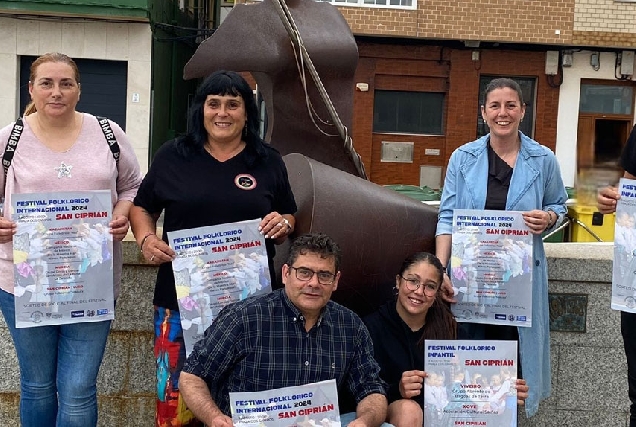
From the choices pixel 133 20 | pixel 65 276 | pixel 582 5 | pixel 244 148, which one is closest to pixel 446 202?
pixel 244 148

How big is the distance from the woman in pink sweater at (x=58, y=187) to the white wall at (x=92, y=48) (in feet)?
44.1

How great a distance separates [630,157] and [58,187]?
2.28m

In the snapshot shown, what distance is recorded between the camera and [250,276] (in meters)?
3.51

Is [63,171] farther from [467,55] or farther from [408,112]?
[467,55]

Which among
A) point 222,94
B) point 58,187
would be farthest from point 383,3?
point 58,187

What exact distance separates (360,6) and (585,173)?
14.6m

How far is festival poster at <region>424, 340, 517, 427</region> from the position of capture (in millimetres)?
3479

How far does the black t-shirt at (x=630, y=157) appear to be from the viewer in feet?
12.1

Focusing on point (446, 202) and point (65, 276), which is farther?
point (446, 202)

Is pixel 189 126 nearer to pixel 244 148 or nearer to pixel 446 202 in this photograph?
pixel 244 148

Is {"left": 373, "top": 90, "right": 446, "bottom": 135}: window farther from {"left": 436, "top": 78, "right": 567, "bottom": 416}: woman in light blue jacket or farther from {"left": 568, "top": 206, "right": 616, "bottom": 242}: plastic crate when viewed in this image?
{"left": 436, "top": 78, "right": 567, "bottom": 416}: woman in light blue jacket

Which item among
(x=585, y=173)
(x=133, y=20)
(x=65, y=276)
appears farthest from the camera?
(x=133, y=20)

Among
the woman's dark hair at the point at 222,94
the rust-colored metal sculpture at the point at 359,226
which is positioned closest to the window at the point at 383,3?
the rust-colored metal sculpture at the point at 359,226

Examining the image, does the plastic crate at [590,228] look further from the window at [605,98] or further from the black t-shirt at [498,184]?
the window at [605,98]
